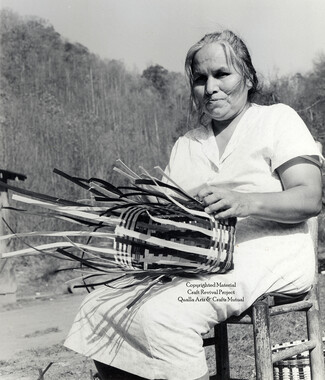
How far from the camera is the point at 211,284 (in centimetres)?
182

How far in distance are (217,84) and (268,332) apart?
2.61 ft

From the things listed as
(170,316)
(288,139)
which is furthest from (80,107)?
(170,316)

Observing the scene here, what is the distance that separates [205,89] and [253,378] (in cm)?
194

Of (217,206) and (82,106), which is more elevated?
(82,106)

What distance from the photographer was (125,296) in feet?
6.27

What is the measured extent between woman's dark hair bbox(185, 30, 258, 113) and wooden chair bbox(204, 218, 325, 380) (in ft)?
1.88

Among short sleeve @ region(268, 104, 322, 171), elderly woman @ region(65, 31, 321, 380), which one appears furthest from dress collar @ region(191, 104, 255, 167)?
short sleeve @ region(268, 104, 322, 171)

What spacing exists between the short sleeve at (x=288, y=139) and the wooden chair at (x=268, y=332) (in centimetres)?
40

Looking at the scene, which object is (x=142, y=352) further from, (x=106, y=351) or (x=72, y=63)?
(x=72, y=63)

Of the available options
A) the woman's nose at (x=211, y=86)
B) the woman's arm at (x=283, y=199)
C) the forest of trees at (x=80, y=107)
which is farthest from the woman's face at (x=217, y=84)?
the forest of trees at (x=80, y=107)

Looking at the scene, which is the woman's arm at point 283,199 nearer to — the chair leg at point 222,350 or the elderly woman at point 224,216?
the elderly woman at point 224,216

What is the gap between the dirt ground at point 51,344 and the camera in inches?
164

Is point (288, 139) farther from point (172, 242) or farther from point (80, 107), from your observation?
point (80, 107)

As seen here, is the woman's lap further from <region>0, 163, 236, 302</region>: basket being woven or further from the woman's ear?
the woman's ear
